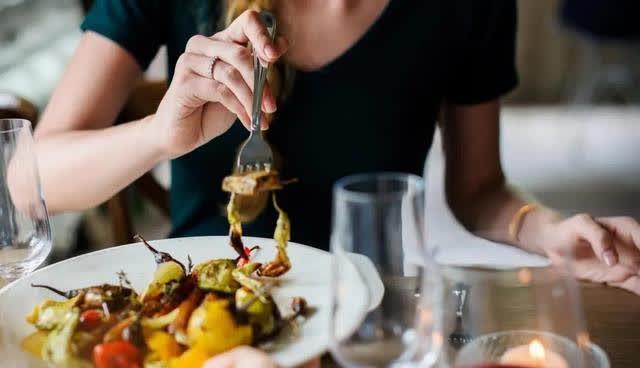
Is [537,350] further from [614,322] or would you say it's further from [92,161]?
[92,161]

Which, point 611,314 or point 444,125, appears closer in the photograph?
point 611,314

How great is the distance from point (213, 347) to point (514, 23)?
2.73 feet

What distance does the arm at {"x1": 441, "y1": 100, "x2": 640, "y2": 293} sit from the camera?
35.4 inches

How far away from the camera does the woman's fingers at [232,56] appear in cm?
83

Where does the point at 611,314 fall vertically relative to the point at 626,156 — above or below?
above

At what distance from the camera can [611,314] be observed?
85cm

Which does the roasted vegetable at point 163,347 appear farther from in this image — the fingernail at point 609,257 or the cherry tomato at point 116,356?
the fingernail at point 609,257

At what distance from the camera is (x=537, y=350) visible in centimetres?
63

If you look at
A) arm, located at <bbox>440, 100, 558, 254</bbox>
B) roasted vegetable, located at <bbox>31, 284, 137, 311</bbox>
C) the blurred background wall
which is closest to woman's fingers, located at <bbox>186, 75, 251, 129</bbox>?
roasted vegetable, located at <bbox>31, 284, 137, 311</bbox>

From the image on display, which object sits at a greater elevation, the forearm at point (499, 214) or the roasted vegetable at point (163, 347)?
the roasted vegetable at point (163, 347)

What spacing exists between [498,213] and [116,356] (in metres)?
0.71

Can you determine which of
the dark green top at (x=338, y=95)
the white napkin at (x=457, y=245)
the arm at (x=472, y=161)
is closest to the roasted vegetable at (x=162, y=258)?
the white napkin at (x=457, y=245)

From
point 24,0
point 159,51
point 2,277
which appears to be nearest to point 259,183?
point 2,277

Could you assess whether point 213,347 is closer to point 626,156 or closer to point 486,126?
point 486,126
